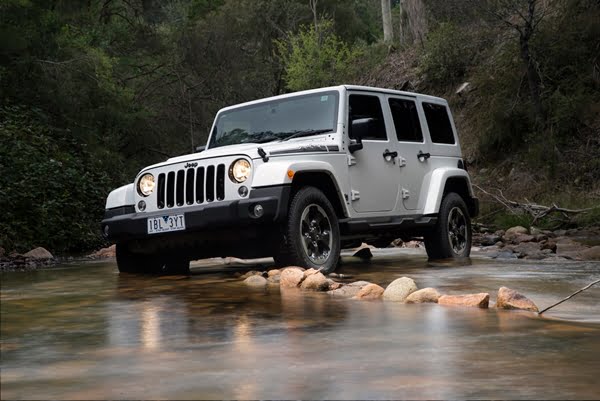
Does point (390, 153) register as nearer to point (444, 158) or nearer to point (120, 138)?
point (444, 158)

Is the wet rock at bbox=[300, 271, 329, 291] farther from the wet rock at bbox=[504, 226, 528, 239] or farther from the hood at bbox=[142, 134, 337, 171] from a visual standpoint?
the wet rock at bbox=[504, 226, 528, 239]

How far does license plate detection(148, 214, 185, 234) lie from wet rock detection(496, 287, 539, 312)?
3.68 m

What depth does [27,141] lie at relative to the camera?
54.4ft

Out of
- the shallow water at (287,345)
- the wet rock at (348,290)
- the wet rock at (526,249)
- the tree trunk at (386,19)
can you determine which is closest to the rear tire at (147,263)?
the shallow water at (287,345)

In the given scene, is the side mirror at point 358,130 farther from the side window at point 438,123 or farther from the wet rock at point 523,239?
the wet rock at point 523,239

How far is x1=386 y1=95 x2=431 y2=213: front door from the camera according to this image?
10.9m

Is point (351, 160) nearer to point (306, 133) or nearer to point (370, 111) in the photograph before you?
point (306, 133)

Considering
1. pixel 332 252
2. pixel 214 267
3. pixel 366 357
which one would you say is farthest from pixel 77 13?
pixel 366 357

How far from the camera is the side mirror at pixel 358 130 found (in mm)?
9719

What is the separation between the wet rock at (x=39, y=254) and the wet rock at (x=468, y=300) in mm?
8269

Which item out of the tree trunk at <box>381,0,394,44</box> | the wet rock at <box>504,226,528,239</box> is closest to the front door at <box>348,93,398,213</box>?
the wet rock at <box>504,226,528,239</box>

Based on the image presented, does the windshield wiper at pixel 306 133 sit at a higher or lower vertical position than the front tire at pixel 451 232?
higher

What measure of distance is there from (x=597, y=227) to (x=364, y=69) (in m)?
15.7

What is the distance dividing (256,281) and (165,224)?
129 cm
